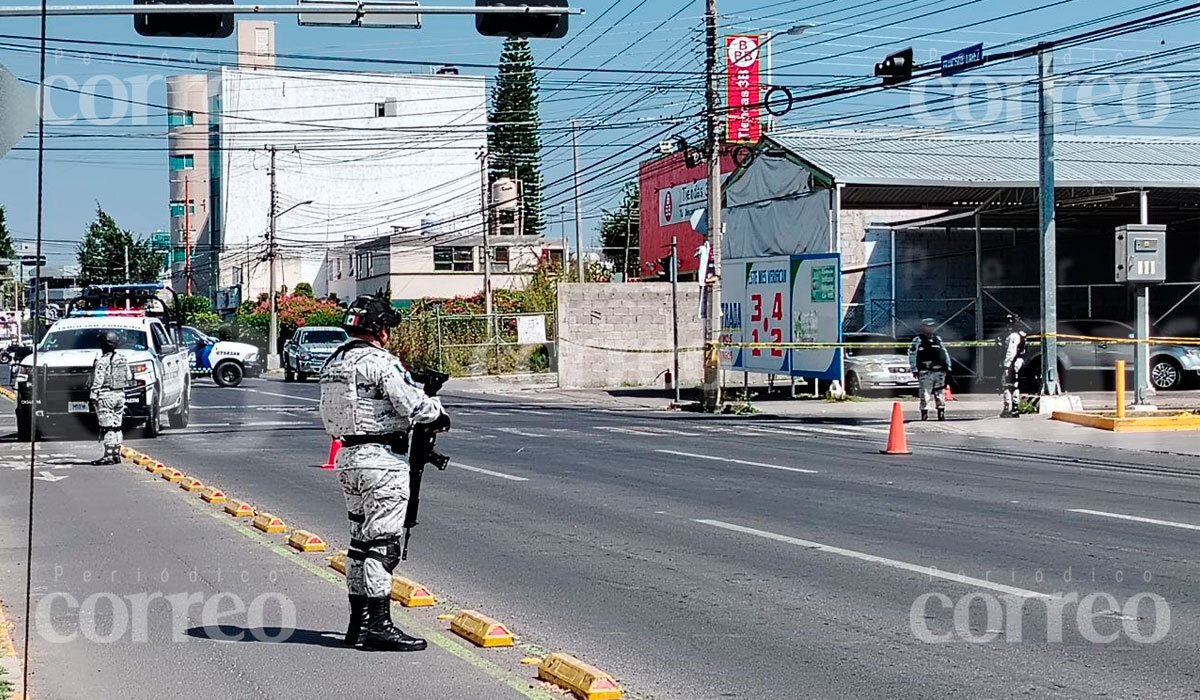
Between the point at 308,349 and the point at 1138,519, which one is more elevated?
the point at 308,349

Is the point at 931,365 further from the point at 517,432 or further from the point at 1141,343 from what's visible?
the point at 517,432

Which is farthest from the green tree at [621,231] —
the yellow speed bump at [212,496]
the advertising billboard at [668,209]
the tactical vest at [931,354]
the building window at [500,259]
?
the yellow speed bump at [212,496]

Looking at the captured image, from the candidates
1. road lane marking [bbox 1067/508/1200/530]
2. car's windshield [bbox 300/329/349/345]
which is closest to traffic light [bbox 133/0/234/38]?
road lane marking [bbox 1067/508/1200/530]

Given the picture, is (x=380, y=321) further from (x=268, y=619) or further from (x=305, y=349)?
(x=305, y=349)

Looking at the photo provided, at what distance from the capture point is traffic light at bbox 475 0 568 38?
Result: 47.7ft

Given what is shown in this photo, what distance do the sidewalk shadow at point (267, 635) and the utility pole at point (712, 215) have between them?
21.7 m

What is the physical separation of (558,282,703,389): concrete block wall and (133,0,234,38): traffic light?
966 inches

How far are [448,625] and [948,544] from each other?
4414 mm

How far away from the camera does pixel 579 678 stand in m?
6.46

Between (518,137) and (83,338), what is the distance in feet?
224

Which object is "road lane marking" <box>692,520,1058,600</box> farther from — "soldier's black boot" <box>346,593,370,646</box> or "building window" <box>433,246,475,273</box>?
"building window" <box>433,246,475,273</box>

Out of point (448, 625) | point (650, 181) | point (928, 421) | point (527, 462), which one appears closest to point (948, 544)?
point (448, 625)

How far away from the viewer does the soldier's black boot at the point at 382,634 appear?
7.27m

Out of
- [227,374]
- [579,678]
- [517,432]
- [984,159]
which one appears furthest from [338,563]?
[227,374]
